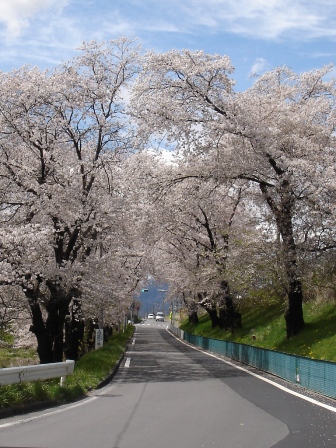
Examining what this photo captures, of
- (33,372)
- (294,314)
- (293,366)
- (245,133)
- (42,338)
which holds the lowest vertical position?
(293,366)

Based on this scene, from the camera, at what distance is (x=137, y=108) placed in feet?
71.9

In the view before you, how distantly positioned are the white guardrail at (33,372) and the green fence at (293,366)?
253 inches

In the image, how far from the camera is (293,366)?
1692cm

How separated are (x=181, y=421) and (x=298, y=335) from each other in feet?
49.0

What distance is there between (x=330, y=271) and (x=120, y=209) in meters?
9.06

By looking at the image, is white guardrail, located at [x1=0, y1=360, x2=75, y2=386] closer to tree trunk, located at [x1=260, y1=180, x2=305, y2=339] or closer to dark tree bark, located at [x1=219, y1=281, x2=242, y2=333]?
tree trunk, located at [x1=260, y1=180, x2=305, y2=339]

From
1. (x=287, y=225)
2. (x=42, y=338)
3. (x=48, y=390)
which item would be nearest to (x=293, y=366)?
A: (x=287, y=225)

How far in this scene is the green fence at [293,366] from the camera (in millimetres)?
13766

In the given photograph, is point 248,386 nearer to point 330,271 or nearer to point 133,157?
point 330,271

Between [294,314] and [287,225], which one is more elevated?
[287,225]

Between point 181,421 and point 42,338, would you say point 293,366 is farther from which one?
point 42,338

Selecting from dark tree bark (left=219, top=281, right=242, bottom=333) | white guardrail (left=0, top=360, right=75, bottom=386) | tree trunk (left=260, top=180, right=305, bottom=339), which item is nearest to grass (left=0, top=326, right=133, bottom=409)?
white guardrail (left=0, top=360, right=75, bottom=386)

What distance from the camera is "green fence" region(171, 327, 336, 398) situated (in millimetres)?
13766

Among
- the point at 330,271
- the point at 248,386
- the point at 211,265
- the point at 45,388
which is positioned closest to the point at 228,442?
the point at 45,388
